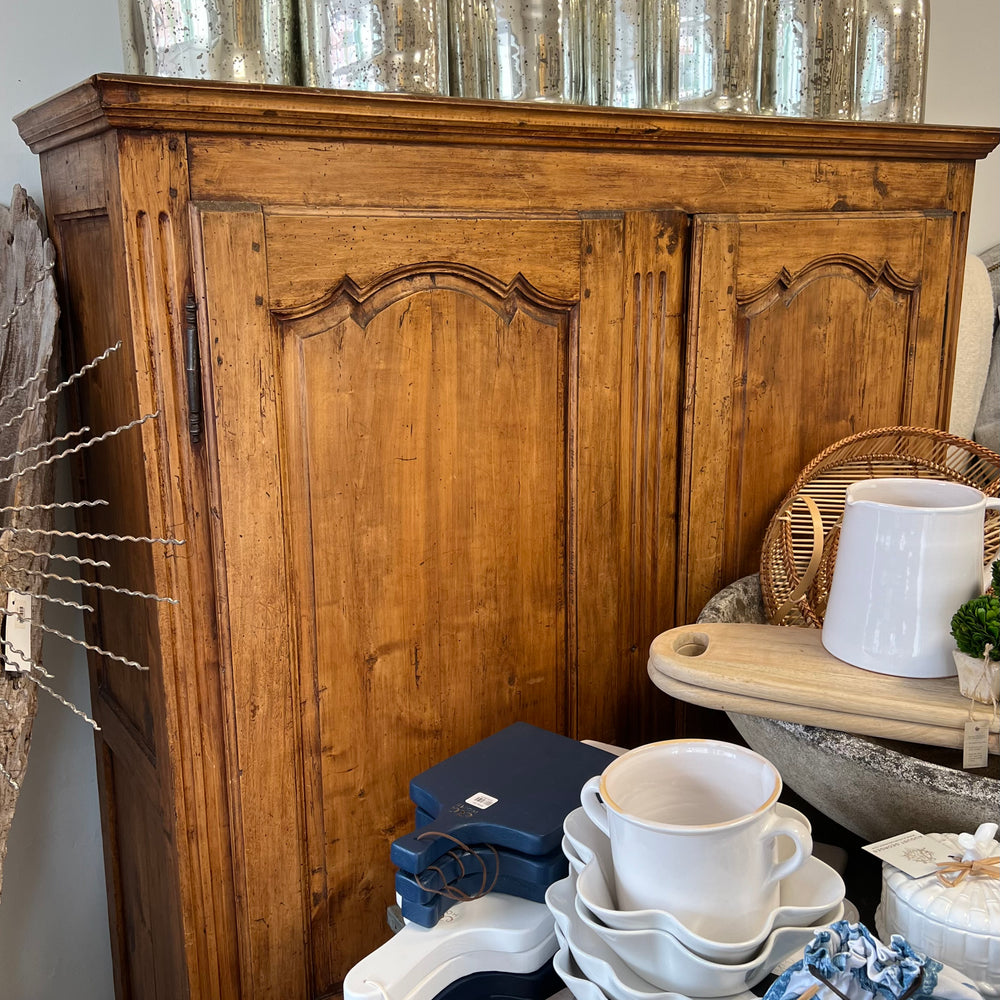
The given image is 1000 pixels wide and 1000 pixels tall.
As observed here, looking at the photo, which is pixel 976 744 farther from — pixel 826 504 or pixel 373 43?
pixel 373 43

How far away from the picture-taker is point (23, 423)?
43.6 inches

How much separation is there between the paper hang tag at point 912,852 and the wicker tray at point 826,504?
36 centimetres

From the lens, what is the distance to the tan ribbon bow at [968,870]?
79cm

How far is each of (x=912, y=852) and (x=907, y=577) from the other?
25 centimetres

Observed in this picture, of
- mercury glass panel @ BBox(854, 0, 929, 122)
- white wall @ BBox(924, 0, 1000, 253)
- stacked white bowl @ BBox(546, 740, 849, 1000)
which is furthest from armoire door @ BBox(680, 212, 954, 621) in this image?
white wall @ BBox(924, 0, 1000, 253)

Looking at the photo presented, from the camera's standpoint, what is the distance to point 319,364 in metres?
0.99

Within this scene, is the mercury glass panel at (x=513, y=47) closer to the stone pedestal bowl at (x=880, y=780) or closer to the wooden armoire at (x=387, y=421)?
the wooden armoire at (x=387, y=421)

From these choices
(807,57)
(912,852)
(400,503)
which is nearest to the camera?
(912,852)

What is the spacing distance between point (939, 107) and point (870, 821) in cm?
151

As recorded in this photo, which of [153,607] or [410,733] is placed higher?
[153,607]

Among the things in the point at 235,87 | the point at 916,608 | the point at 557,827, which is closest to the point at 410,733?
the point at 557,827

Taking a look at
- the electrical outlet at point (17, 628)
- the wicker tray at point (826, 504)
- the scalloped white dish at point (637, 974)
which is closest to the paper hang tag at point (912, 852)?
the scalloped white dish at point (637, 974)

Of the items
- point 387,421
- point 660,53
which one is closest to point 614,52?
point 660,53

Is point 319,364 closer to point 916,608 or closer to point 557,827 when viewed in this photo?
point 557,827
